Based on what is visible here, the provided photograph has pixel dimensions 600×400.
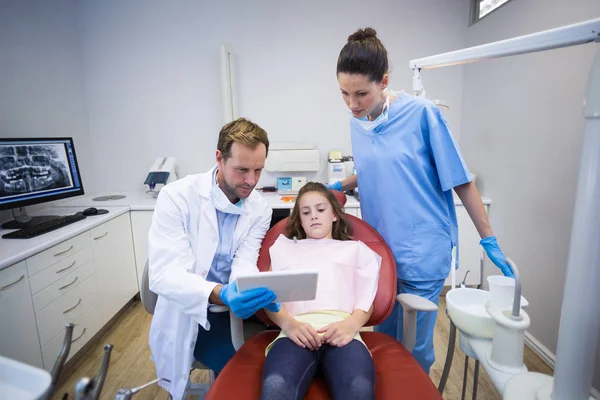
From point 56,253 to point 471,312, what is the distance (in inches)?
77.4

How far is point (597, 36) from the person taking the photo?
670mm

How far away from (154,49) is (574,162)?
3.04 m

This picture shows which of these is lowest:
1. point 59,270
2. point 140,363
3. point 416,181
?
point 140,363

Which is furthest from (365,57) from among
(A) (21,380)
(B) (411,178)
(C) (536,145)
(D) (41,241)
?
(D) (41,241)

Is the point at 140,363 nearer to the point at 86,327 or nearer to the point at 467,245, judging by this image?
the point at 86,327

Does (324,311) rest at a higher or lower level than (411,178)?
lower

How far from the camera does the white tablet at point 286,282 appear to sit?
954 millimetres

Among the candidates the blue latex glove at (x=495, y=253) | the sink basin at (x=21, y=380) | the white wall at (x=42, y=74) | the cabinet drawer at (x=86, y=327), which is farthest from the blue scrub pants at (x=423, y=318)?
the white wall at (x=42, y=74)

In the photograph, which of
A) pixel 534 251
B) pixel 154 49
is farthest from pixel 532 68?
pixel 154 49

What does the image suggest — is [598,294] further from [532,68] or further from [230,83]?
[230,83]

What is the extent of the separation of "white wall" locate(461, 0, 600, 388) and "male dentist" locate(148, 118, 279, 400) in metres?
1.58

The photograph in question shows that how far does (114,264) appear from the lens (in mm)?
2369

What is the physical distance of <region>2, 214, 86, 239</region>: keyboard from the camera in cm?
180

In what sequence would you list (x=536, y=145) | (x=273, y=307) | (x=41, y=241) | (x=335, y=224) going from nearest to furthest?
(x=273, y=307) → (x=335, y=224) → (x=41, y=241) → (x=536, y=145)
